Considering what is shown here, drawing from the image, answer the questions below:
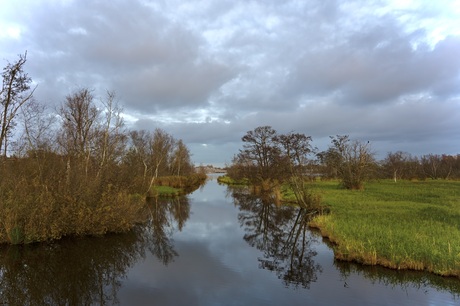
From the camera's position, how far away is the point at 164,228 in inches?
851

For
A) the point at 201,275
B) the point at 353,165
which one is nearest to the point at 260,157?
the point at 353,165

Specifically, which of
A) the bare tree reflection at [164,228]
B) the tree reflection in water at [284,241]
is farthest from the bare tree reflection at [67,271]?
the tree reflection in water at [284,241]

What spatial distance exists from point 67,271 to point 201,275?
16.5 ft

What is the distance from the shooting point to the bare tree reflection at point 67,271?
31.0 feet

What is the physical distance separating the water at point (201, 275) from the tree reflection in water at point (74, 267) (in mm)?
30

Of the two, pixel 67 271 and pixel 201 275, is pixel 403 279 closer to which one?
pixel 201 275

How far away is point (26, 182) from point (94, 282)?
7.65 meters

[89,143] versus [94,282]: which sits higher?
[89,143]

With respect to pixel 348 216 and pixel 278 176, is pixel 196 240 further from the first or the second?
pixel 278 176

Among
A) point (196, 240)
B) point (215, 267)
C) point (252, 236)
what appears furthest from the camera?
point (252, 236)

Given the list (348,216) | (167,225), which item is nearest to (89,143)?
(167,225)

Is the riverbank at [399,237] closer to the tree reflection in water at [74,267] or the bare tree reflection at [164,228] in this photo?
the bare tree reflection at [164,228]

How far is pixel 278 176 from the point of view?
42844 millimetres

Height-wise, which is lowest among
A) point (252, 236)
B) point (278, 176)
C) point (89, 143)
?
point (252, 236)
